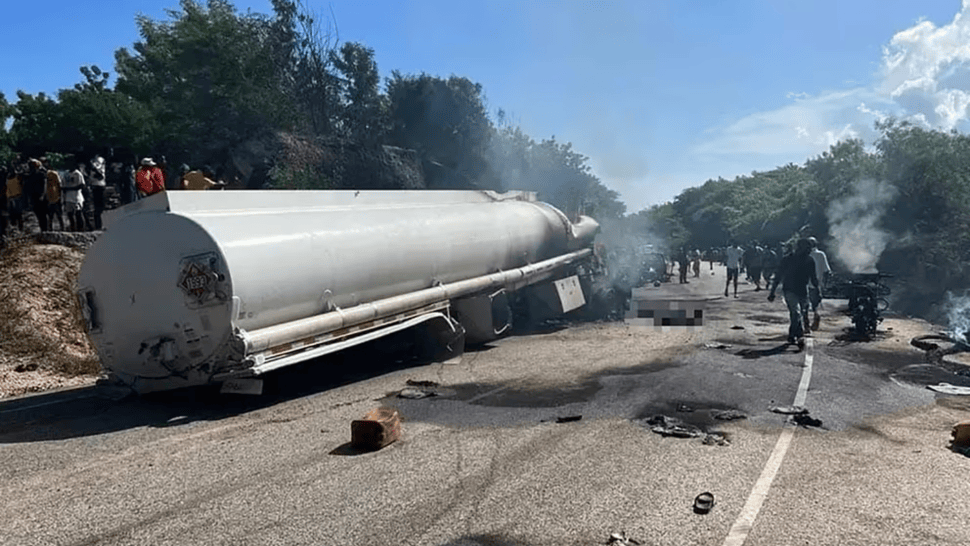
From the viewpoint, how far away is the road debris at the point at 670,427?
6.59 metres

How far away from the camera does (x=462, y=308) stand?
39.9ft

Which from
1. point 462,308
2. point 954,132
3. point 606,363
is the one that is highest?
point 954,132

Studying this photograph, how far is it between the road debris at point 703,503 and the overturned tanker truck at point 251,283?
16.2ft

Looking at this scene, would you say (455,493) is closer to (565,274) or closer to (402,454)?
(402,454)

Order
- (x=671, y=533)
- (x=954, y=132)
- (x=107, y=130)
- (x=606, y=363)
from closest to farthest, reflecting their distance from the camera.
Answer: (x=671, y=533) → (x=606, y=363) → (x=107, y=130) → (x=954, y=132)

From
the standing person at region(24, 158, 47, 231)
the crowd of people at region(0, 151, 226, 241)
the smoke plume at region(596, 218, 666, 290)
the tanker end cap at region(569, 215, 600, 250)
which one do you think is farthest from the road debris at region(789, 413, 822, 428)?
the standing person at region(24, 158, 47, 231)

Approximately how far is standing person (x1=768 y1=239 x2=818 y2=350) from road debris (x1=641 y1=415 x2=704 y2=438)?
19.2 feet

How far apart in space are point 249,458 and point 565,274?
11413 millimetres

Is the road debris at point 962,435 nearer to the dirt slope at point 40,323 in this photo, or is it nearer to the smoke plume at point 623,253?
the dirt slope at point 40,323

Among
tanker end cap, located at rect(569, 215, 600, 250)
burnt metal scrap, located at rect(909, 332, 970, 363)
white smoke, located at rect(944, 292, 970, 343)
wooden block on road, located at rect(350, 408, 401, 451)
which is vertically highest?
tanker end cap, located at rect(569, 215, 600, 250)

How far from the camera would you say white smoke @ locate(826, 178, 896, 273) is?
24.4 m

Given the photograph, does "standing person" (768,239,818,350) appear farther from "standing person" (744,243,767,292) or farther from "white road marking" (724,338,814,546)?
"standing person" (744,243,767,292)

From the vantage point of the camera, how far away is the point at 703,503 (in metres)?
4.79

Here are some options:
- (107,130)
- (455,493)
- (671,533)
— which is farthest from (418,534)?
(107,130)
